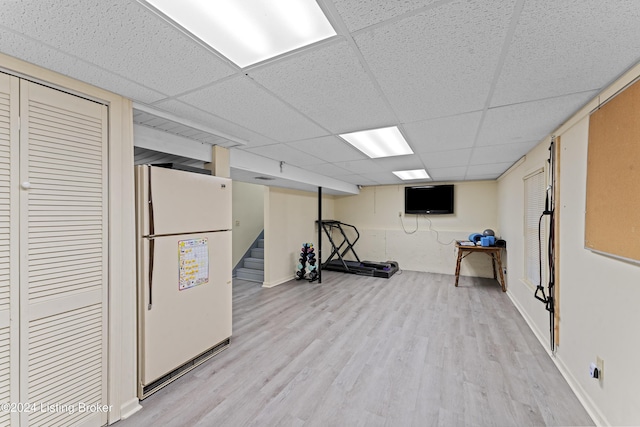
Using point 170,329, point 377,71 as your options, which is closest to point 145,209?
point 170,329

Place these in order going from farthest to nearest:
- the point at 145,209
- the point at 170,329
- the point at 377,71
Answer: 1. the point at 170,329
2. the point at 145,209
3. the point at 377,71

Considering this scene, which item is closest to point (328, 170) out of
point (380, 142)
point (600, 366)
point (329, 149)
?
point (329, 149)

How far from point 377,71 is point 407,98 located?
45cm

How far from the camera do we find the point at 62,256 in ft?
5.14

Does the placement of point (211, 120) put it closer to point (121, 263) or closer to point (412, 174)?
point (121, 263)

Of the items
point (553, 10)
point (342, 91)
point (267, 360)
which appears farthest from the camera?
point (267, 360)

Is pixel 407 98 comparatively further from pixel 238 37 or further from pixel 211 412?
pixel 211 412

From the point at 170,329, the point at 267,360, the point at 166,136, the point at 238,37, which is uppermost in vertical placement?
the point at 238,37

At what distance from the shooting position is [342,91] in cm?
170

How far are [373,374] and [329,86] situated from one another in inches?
93.9

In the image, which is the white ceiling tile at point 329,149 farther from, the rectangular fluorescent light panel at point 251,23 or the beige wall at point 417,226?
the beige wall at point 417,226

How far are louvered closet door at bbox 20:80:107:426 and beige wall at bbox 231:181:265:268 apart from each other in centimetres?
427

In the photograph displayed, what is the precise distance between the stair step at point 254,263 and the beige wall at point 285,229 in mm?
638

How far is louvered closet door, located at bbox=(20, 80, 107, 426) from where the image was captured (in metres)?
1.44
